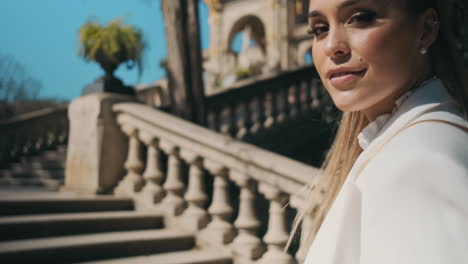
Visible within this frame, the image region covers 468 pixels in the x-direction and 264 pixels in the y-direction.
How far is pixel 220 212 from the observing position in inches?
143

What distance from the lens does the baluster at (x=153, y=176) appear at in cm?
423

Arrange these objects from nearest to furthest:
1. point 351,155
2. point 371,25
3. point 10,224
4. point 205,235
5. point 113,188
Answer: point 371,25 → point 351,155 → point 10,224 → point 205,235 → point 113,188

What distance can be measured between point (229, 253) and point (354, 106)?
2.89 m

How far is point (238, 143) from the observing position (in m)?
3.54

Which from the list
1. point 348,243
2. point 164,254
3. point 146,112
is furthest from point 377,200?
point 146,112

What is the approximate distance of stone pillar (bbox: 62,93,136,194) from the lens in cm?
452

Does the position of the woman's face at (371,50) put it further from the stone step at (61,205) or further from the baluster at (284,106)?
Result: the baluster at (284,106)

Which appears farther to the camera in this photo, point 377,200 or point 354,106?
point 354,106

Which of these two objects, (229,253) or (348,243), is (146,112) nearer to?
(229,253)

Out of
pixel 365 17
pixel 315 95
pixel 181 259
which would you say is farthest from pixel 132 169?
pixel 315 95

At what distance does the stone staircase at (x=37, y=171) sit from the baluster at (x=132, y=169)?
1.95m

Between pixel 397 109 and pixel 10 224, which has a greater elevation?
pixel 397 109

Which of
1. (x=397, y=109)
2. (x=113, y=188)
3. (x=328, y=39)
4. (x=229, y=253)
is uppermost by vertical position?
(x=328, y=39)

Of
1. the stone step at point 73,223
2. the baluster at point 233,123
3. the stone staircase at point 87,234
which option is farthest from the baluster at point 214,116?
the stone step at point 73,223
